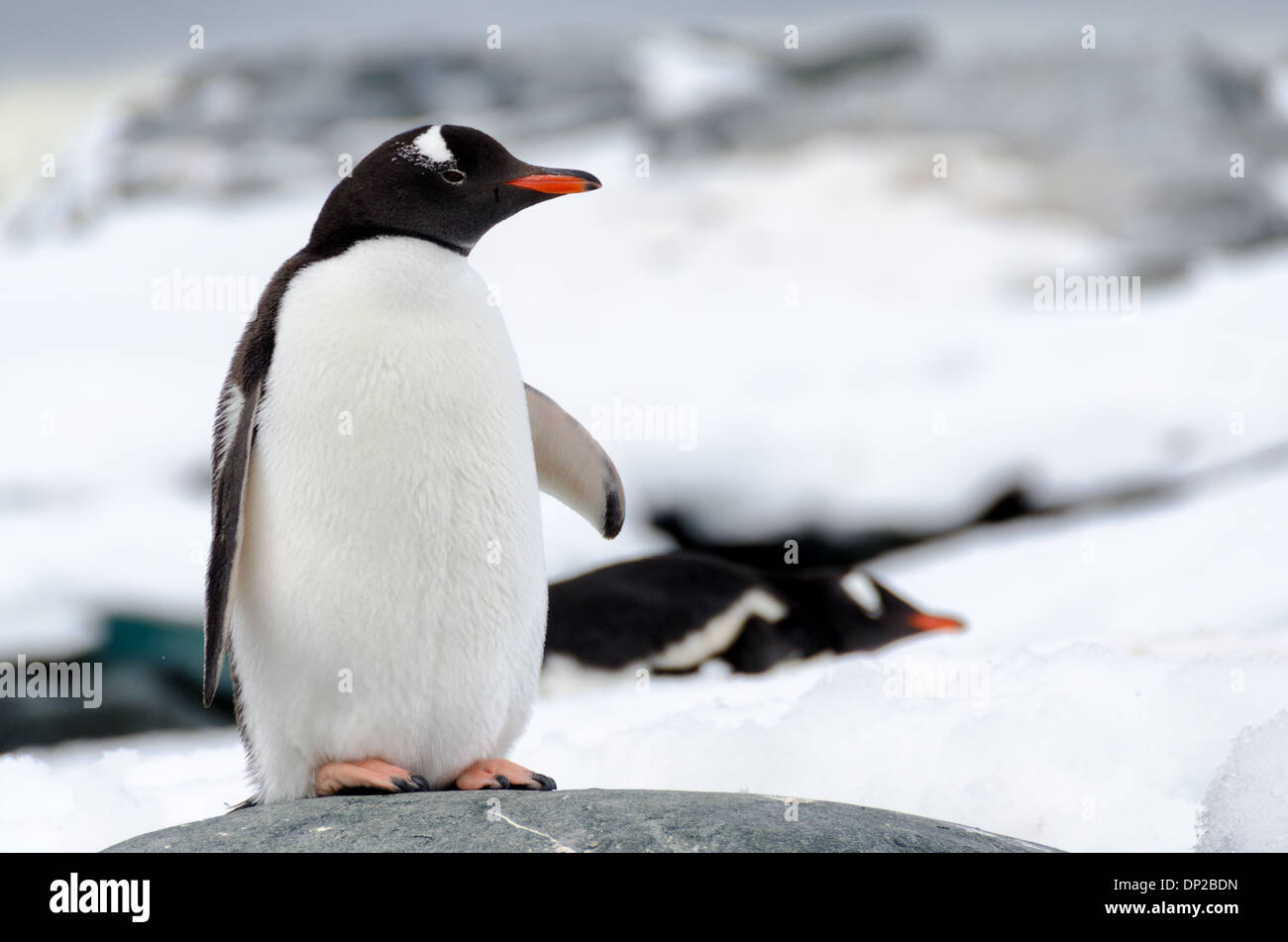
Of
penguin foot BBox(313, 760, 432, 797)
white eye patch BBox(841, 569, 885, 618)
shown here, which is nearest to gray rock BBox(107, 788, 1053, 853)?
penguin foot BBox(313, 760, 432, 797)

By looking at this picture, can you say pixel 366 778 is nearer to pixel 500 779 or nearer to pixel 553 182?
pixel 500 779

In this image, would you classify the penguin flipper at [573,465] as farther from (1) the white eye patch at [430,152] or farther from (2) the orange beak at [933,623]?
(2) the orange beak at [933,623]

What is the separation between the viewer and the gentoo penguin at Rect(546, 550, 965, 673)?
2.94 metres

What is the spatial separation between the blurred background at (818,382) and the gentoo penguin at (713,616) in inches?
3.7

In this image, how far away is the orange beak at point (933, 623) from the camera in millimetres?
3420

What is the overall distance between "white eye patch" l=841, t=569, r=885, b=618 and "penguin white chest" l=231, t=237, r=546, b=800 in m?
2.03

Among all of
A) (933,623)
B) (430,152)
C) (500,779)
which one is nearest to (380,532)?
(500,779)

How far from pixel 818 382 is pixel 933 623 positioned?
1.76 m

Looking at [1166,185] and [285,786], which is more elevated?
[1166,185]

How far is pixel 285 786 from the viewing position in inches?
60.4
